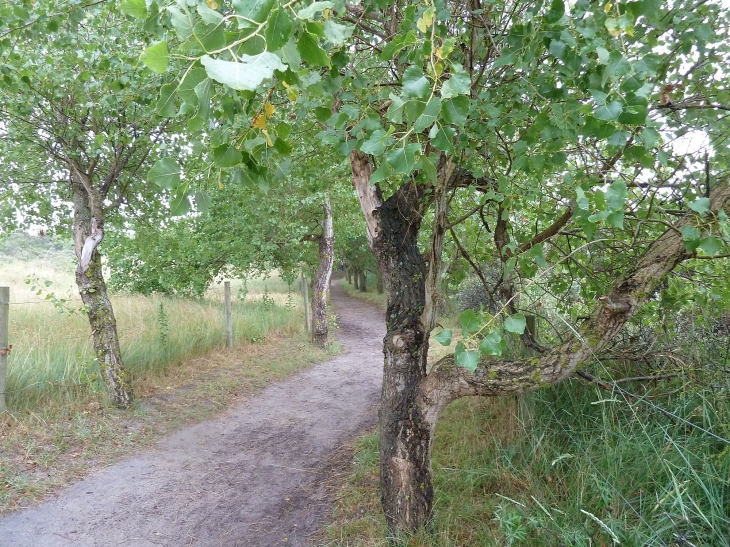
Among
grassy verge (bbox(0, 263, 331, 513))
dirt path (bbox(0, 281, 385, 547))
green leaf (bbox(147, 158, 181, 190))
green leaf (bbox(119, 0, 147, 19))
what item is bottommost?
dirt path (bbox(0, 281, 385, 547))

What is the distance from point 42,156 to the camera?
602cm

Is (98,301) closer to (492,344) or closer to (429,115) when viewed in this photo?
(492,344)

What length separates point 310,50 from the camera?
985mm

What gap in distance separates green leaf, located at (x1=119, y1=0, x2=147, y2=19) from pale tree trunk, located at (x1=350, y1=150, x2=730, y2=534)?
174 centimetres

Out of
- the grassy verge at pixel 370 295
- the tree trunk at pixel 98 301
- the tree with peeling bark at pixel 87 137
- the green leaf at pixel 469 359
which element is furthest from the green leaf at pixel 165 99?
the grassy verge at pixel 370 295

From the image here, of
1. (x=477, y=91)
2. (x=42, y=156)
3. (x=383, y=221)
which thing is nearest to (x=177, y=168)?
(x=477, y=91)

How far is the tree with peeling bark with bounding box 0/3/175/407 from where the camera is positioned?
14.4 ft

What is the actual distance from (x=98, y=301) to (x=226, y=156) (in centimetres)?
535

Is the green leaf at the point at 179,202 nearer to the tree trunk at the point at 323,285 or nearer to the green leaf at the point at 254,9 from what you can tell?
the green leaf at the point at 254,9

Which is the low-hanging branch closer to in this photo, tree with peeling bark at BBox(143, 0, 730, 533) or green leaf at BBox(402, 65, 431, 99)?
tree with peeling bark at BBox(143, 0, 730, 533)

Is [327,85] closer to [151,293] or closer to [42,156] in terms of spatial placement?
[42,156]

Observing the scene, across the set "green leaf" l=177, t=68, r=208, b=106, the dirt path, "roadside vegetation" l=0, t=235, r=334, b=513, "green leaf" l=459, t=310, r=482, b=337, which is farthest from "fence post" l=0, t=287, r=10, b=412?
"green leaf" l=459, t=310, r=482, b=337

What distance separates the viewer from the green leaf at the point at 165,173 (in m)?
1.22

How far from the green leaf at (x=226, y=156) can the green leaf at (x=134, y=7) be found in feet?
1.17
